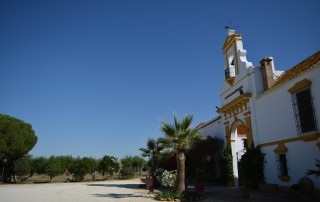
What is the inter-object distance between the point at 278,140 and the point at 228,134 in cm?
628

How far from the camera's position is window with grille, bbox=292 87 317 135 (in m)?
12.7

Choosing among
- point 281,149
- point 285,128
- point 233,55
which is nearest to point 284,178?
point 281,149

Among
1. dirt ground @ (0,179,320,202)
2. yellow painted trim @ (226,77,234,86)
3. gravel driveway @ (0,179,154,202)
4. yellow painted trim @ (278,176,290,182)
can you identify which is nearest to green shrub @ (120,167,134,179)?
gravel driveway @ (0,179,154,202)

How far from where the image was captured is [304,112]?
13195 mm

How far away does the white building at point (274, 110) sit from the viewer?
12.8 metres

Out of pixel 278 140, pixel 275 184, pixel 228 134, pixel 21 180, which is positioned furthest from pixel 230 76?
pixel 21 180

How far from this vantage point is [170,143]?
14.4 meters

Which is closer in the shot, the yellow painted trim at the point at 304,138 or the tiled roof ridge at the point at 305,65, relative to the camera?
the yellow painted trim at the point at 304,138

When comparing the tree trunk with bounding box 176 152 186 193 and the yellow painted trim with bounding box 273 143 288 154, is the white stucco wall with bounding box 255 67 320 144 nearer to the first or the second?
the yellow painted trim with bounding box 273 143 288 154

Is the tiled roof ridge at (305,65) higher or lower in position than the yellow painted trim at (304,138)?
higher

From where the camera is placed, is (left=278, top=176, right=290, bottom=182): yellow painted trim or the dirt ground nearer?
the dirt ground

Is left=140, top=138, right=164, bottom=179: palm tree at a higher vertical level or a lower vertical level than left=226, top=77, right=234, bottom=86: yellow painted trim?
lower

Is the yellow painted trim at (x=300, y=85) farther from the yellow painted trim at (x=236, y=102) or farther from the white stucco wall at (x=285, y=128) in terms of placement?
the yellow painted trim at (x=236, y=102)

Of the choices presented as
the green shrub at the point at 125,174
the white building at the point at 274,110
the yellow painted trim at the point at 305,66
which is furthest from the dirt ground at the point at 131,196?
the green shrub at the point at 125,174
